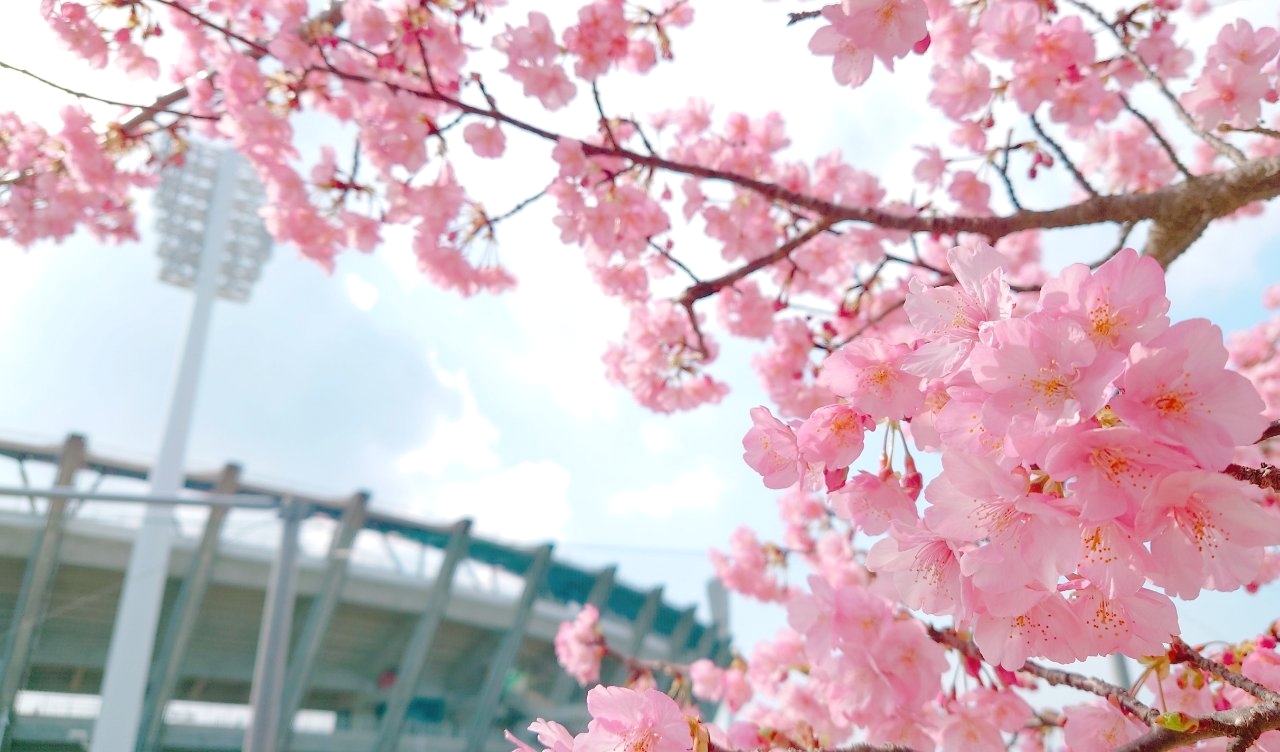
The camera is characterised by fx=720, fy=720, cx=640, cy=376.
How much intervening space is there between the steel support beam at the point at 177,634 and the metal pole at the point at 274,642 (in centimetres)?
26

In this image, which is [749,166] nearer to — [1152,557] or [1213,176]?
[1213,176]

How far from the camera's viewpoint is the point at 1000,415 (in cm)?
55

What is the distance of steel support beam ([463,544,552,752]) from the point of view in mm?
4867

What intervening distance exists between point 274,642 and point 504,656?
8.59 feet

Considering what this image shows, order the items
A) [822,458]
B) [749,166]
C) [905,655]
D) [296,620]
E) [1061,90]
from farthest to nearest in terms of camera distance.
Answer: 1. [296,620]
2. [749,166]
3. [1061,90]
4. [905,655]
5. [822,458]

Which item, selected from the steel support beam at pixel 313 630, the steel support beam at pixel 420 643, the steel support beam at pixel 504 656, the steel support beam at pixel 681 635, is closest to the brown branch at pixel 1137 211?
the steel support beam at pixel 313 630

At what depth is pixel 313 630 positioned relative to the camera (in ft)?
12.7

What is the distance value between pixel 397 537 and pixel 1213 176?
5055 mm

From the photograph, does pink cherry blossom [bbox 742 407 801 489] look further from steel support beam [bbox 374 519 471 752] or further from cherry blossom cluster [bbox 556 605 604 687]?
steel support beam [bbox 374 519 471 752]

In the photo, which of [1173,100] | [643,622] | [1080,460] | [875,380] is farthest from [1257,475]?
[643,622]

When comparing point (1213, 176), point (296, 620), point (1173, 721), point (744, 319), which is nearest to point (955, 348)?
A: point (1173, 721)

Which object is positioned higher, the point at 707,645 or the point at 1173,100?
the point at 1173,100

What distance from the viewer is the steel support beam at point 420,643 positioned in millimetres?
4047

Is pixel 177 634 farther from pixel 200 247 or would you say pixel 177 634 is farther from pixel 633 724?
pixel 200 247
